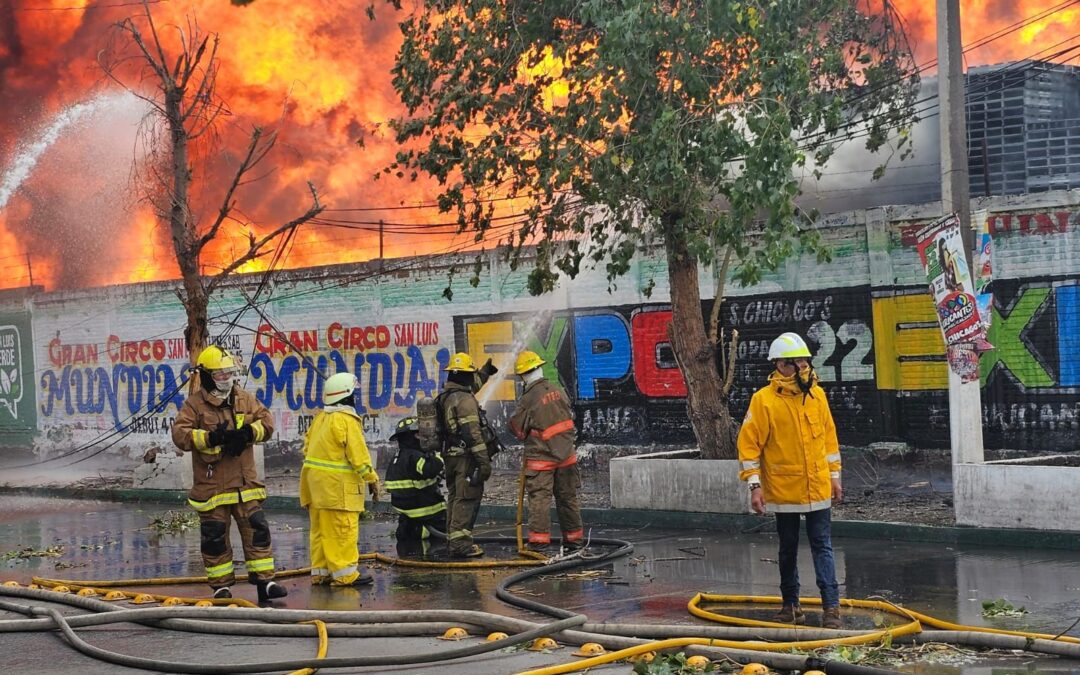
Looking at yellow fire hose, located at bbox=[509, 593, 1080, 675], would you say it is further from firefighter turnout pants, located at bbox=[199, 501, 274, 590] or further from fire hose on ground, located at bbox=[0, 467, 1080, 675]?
firefighter turnout pants, located at bbox=[199, 501, 274, 590]

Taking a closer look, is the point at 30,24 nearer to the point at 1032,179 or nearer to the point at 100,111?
the point at 100,111

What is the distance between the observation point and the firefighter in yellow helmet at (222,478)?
991cm

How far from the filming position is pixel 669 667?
22.1 feet

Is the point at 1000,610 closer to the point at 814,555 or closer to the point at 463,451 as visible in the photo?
the point at 814,555

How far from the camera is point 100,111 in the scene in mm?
29094

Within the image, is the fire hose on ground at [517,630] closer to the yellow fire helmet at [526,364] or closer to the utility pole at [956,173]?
the yellow fire helmet at [526,364]

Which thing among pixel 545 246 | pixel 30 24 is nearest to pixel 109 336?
pixel 30 24

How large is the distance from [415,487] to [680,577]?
10.4 feet

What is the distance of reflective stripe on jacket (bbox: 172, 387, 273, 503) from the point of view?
9852 mm

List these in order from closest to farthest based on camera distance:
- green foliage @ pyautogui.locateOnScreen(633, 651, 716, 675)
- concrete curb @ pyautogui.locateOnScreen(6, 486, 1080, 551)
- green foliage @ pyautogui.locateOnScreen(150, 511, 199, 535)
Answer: green foliage @ pyautogui.locateOnScreen(633, 651, 716, 675)
concrete curb @ pyautogui.locateOnScreen(6, 486, 1080, 551)
green foliage @ pyautogui.locateOnScreen(150, 511, 199, 535)

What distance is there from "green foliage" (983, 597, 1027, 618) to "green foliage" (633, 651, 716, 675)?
238 centimetres

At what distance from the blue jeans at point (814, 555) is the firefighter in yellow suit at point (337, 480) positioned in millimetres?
3561

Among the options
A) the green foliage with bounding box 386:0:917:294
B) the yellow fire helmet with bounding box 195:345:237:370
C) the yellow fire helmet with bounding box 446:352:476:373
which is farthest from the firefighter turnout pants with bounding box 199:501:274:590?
the green foliage with bounding box 386:0:917:294

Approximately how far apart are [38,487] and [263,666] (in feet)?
52.6
